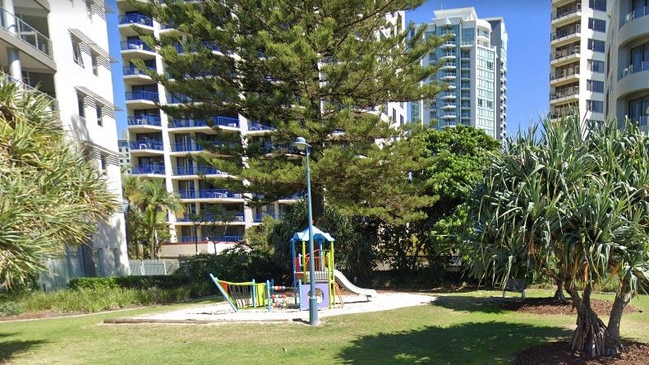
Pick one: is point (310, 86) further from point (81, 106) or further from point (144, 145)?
point (144, 145)

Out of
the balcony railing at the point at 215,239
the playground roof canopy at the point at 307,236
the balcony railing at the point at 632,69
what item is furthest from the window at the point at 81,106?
the balcony railing at the point at 632,69

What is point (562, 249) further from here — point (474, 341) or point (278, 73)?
point (278, 73)

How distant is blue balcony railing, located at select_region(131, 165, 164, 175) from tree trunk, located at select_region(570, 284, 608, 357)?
47281 mm

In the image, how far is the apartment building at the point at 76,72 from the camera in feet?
61.3

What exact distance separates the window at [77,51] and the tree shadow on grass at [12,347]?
1717 cm

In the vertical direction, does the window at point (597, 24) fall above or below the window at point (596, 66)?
above

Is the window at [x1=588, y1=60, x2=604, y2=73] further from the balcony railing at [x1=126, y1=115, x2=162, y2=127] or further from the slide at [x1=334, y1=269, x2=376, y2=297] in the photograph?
the balcony railing at [x1=126, y1=115, x2=162, y2=127]

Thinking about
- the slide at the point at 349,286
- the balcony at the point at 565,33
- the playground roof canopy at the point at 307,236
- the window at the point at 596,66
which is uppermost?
the balcony at the point at 565,33

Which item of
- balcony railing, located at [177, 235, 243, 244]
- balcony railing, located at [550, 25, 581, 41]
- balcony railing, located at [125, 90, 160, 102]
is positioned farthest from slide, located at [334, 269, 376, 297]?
balcony railing, located at [550, 25, 581, 41]

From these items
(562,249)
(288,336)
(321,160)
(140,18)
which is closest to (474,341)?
(562,249)

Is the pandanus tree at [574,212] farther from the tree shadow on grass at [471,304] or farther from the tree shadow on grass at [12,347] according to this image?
the tree shadow on grass at [12,347]

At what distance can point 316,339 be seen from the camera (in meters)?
9.30

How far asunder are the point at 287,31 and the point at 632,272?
43.9 feet

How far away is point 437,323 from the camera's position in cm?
1079
